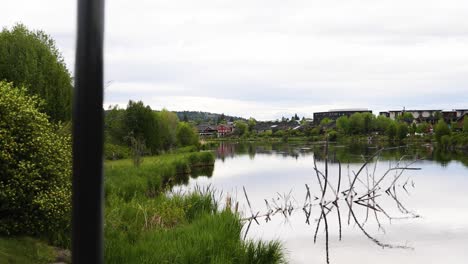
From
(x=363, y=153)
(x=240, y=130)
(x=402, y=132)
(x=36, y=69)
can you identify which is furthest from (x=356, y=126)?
(x=36, y=69)

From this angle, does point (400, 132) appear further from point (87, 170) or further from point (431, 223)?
point (87, 170)

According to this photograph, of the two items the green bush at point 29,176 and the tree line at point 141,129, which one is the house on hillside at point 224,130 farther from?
the green bush at point 29,176

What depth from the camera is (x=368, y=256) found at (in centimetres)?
1414

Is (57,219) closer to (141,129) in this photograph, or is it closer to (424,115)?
(141,129)

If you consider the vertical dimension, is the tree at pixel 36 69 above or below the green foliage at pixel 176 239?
above

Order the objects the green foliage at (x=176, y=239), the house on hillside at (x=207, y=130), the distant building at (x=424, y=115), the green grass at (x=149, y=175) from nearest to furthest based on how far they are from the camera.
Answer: the green foliage at (x=176, y=239) → the green grass at (x=149, y=175) → the distant building at (x=424, y=115) → the house on hillside at (x=207, y=130)

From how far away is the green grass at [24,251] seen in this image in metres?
7.51

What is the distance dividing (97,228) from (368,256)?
46.5 feet

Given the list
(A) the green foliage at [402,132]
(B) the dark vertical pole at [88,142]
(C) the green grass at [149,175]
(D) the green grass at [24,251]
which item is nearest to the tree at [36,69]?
(C) the green grass at [149,175]

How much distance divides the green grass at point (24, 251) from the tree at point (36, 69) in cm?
1637

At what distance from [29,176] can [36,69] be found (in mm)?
18953

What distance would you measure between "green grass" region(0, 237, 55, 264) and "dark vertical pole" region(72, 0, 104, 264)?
6889 mm

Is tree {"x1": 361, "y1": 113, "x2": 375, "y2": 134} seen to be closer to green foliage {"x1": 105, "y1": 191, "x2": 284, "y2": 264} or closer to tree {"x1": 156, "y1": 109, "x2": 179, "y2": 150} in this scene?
tree {"x1": 156, "y1": 109, "x2": 179, "y2": 150}

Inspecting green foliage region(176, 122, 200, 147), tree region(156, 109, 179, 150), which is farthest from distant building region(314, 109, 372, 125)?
tree region(156, 109, 179, 150)
